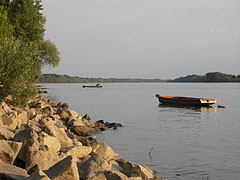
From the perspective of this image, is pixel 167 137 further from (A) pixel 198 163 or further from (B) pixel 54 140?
(B) pixel 54 140

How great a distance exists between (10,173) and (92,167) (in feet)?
6.98

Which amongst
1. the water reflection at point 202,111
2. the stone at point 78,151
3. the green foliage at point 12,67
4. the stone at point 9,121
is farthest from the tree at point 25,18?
the stone at point 78,151

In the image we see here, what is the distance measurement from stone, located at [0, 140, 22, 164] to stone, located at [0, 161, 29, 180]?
457 millimetres

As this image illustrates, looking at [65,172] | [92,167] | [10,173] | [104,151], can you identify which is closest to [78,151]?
[104,151]

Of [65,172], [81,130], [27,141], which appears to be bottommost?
[81,130]

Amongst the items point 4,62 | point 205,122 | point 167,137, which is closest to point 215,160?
point 167,137

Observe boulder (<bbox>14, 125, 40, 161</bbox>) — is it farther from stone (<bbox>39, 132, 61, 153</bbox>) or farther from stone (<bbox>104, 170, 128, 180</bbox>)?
Answer: stone (<bbox>104, 170, 128, 180</bbox>)

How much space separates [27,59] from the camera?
19.5m

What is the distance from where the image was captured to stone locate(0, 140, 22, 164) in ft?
24.6

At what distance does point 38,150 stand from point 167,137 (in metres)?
15.4

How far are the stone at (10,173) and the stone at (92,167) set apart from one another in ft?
5.18

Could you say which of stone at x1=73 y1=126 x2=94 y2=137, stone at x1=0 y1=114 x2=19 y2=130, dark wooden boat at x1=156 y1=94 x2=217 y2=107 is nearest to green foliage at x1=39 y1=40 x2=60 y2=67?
dark wooden boat at x1=156 y1=94 x2=217 y2=107

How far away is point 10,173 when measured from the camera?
6617mm

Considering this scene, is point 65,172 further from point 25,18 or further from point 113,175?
point 25,18
